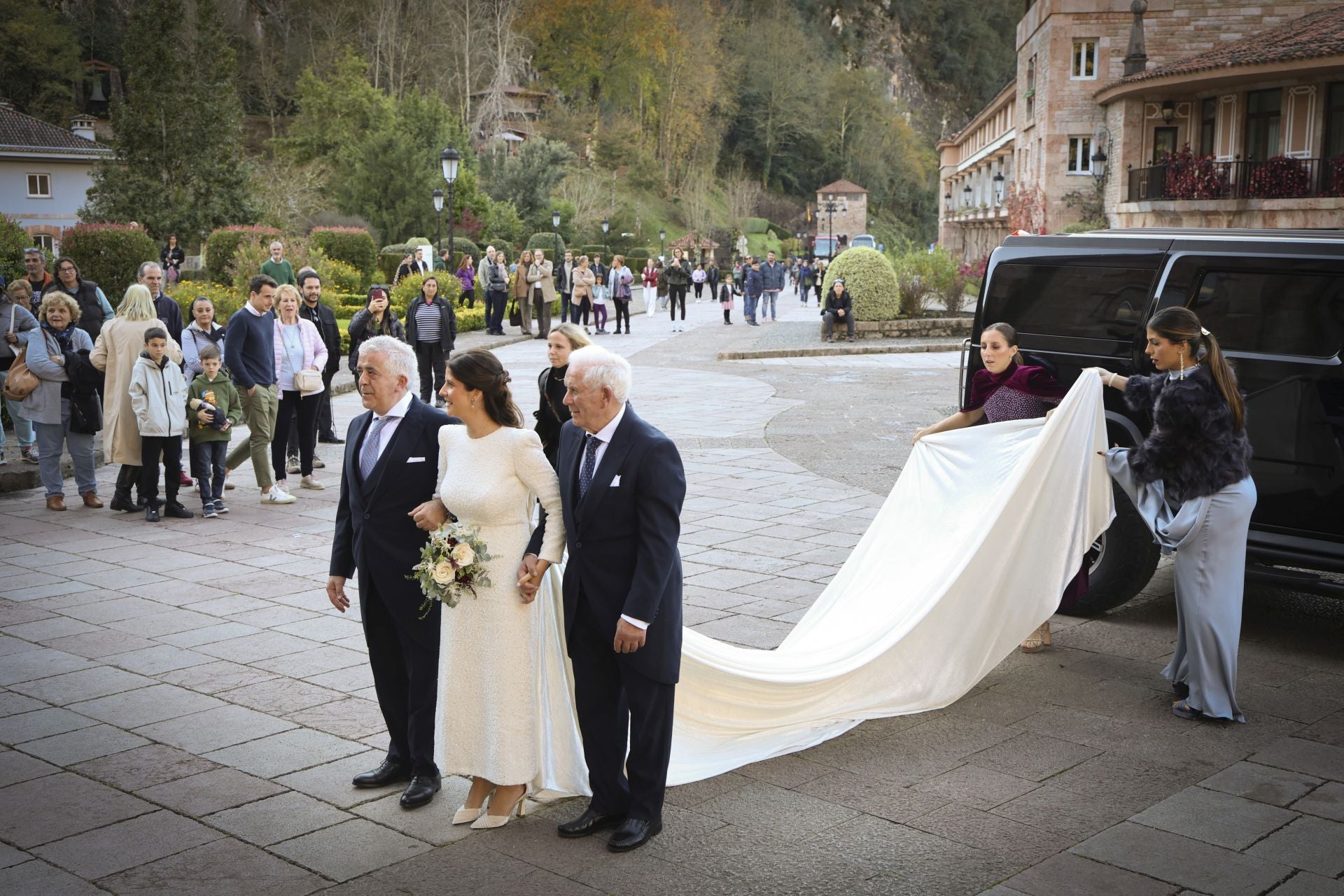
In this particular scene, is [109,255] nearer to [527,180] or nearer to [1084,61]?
[1084,61]

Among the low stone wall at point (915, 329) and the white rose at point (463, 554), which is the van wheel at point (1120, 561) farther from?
the low stone wall at point (915, 329)

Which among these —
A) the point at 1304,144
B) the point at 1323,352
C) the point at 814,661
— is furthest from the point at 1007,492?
the point at 1304,144

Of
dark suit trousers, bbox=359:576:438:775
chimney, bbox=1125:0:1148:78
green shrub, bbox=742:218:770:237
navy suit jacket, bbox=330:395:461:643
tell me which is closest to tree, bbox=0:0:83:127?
green shrub, bbox=742:218:770:237

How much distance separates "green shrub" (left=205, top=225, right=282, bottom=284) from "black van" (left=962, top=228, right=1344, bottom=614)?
2203cm

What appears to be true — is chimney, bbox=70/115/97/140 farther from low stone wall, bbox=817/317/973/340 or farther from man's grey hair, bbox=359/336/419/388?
man's grey hair, bbox=359/336/419/388

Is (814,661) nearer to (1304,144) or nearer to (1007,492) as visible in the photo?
(1007,492)

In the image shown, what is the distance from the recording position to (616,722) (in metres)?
4.36

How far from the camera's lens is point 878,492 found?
35.4 ft

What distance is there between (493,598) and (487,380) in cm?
74

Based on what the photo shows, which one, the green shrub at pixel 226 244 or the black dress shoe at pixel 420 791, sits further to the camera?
the green shrub at pixel 226 244

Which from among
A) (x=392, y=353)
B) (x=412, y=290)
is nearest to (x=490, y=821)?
(x=392, y=353)

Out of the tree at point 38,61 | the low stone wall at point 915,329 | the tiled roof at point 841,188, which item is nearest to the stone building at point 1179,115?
the low stone wall at point 915,329

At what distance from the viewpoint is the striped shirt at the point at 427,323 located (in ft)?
48.2

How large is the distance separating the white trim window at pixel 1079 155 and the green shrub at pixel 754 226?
43.1m
